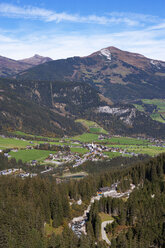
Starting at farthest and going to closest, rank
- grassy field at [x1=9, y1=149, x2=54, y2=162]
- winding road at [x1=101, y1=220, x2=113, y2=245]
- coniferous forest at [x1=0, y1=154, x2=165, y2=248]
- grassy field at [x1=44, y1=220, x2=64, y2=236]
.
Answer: grassy field at [x1=9, y1=149, x2=54, y2=162] < grassy field at [x1=44, y1=220, x2=64, y2=236] < winding road at [x1=101, y1=220, x2=113, y2=245] < coniferous forest at [x1=0, y1=154, x2=165, y2=248]

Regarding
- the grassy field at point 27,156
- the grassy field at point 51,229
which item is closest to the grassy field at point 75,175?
the grassy field at point 27,156

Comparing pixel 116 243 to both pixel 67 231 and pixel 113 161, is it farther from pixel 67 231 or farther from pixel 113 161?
pixel 113 161

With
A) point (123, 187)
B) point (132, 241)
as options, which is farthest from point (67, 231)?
point (123, 187)

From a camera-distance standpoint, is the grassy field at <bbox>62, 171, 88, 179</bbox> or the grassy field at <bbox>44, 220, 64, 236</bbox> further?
the grassy field at <bbox>62, 171, 88, 179</bbox>

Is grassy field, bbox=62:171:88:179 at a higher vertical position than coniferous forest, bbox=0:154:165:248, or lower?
lower

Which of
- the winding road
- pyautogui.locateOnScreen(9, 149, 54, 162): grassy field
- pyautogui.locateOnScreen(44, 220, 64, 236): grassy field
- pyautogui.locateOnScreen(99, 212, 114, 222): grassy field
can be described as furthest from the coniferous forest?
pyautogui.locateOnScreen(9, 149, 54, 162): grassy field

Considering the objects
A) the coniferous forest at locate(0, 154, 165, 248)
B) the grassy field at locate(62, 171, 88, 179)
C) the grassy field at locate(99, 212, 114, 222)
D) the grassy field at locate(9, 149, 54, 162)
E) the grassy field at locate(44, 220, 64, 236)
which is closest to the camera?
the coniferous forest at locate(0, 154, 165, 248)

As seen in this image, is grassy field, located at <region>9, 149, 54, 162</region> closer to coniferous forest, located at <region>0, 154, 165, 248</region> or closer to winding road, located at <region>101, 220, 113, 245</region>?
coniferous forest, located at <region>0, 154, 165, 248</region>

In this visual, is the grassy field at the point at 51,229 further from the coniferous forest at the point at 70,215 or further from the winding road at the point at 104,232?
the winding road at the point at 104,232
